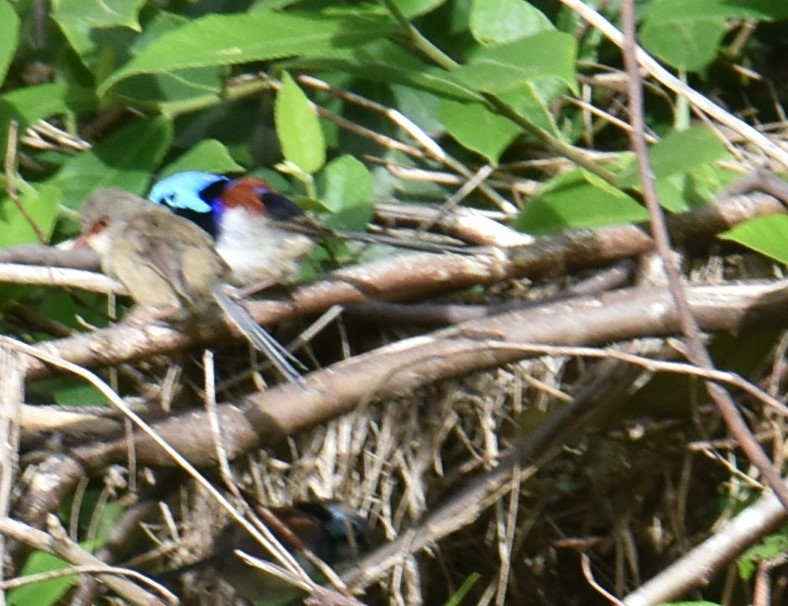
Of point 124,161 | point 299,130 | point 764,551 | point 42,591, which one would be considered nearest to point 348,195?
point 299,130

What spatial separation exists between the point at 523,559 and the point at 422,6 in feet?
3.42

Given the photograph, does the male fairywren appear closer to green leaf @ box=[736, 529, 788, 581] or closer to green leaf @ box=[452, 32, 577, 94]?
green leaf @ box=[452, 32, 577, 94]

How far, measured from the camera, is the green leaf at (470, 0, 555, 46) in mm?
1754

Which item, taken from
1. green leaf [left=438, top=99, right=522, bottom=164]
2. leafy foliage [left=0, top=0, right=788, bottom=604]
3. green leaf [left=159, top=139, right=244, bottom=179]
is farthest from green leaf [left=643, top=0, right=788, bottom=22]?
green leaf [left=159, top=139, right=244, bottom=179]

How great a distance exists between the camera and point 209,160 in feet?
6.13

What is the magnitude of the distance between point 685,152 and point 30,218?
1.00 meters

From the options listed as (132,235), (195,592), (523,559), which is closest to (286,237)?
(132,235)

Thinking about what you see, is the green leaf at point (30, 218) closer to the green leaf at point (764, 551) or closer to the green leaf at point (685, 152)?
the green leaf at point (685, 152)

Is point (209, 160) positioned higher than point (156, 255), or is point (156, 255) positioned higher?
point (209, 160)

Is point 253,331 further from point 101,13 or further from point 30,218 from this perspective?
point 101,13

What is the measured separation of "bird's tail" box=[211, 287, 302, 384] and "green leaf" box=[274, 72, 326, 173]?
0.23m

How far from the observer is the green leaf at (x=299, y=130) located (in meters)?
1.78

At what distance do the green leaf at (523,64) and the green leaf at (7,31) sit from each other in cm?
72

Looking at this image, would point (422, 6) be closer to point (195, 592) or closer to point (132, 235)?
point (132, 235)
